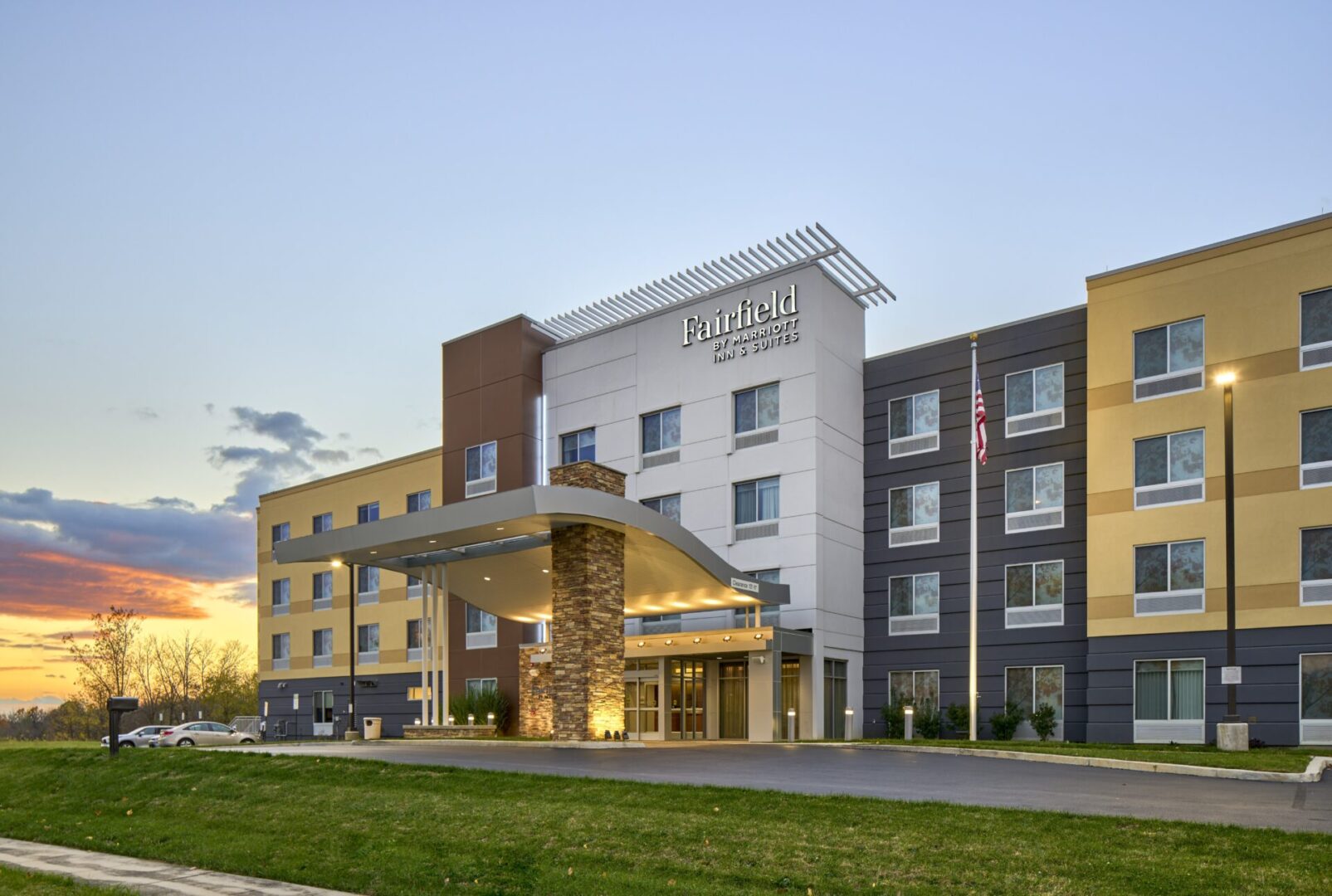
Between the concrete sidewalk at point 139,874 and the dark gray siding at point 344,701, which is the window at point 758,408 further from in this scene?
the concrete sidewalk at point 139,874

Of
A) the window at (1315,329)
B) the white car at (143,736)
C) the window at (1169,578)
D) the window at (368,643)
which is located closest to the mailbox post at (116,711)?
the white car at (143,736)

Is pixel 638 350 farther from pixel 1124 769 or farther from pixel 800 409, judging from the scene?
pixel 1124 769

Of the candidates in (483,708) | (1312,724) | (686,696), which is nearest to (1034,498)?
(1312,724)

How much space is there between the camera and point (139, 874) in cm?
1234

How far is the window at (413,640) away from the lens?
4972 centimetres

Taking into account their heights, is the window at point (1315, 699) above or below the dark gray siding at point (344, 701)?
above

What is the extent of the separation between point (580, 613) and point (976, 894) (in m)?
17.7

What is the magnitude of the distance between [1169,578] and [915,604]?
8573mm

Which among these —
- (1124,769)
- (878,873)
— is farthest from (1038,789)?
(878,873)

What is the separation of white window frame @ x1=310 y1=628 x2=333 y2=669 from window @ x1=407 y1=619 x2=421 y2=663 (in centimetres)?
644

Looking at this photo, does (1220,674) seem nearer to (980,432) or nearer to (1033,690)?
(1033,690)

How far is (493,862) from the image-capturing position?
11.4 m

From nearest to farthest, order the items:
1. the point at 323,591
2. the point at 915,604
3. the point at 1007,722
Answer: the point at 1007,722 → the point at 915,604 → the point at 323,591

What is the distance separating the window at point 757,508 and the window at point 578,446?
703 cm
